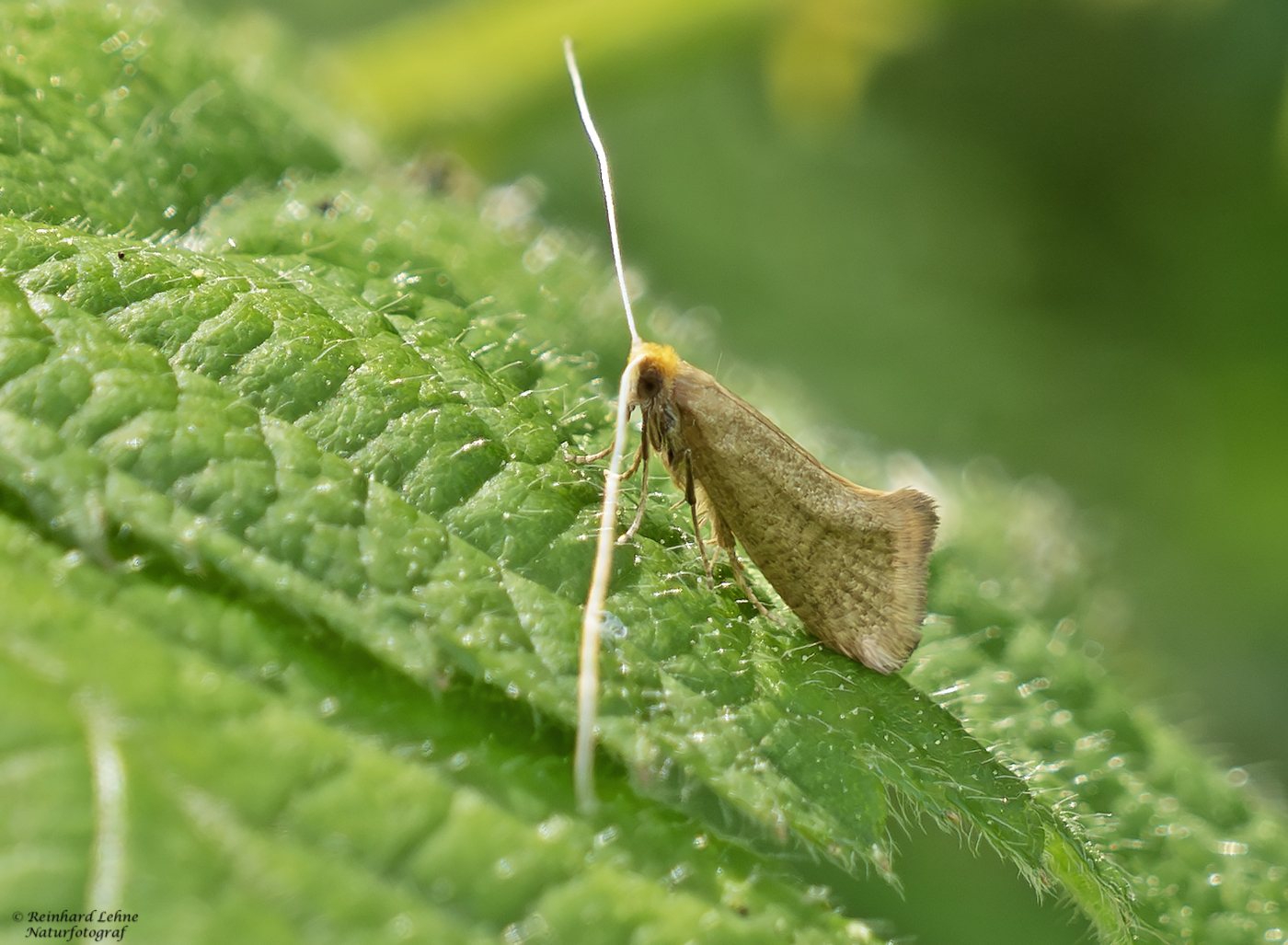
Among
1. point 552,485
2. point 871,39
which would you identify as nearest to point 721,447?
point 552,485

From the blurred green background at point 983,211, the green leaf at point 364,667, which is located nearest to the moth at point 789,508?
the green leaf at point 364,667

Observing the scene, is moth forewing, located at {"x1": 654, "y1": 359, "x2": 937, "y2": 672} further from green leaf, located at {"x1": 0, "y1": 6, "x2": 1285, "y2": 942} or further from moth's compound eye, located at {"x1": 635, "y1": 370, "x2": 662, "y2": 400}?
green leaf, located at {"x1": 0, "y1": 6, "x2": 1285, "y2": 942}

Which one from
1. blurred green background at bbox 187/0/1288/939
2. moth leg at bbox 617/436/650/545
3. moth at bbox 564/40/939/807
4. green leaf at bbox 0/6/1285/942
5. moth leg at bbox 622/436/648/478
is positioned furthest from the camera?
blurred green background at bbox 187/0/1288/939

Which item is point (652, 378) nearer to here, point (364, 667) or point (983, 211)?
point (364, 667)

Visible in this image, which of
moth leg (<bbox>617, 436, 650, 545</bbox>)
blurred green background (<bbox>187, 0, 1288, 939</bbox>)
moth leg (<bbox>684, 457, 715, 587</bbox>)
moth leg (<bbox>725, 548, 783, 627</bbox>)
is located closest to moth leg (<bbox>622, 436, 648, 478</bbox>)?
moth leg (<bbox>617, 436, 650, 545</bbox>)

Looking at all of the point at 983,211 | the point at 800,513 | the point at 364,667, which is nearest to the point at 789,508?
the point at 800,513

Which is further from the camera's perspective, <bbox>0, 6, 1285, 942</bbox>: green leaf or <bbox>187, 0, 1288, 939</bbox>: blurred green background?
<bbox>187, 0, 1288, 939</bbox>: blurred green background

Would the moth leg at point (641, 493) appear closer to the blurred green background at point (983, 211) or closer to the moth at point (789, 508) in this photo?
the moth at point (789, 508)
